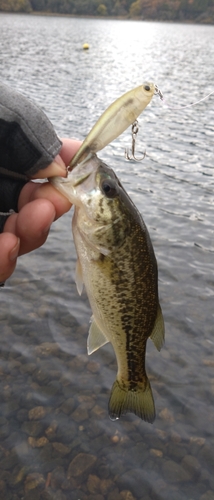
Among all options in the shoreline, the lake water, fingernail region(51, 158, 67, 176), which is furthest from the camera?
the shoreline

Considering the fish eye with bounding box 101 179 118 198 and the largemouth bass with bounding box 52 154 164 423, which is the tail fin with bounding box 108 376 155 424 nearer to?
the largemouth bass with bounding box 52 154 164 423

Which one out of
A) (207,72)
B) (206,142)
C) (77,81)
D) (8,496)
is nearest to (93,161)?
(8,496)

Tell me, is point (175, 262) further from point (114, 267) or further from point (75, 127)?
point (75, 127)

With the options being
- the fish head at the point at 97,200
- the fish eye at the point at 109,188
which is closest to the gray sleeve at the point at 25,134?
the fish head at the point at 97,200

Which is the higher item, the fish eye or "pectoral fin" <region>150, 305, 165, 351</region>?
the fish eye

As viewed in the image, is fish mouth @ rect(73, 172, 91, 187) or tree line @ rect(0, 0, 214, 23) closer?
fish mouth @ rect(73, 172, 91, 187)

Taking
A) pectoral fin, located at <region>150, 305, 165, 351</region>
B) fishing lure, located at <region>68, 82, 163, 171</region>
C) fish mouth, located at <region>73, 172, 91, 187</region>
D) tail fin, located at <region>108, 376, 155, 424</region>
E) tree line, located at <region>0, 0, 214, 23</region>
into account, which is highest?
tree line, located at <region>0, 0, 214, 23</region>

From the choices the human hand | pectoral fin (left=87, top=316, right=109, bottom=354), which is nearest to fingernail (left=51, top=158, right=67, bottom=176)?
the human hand
